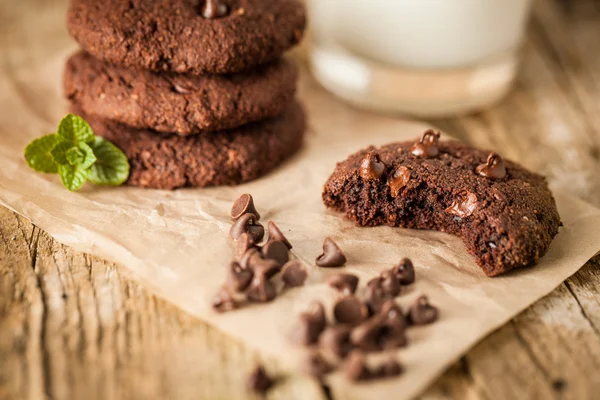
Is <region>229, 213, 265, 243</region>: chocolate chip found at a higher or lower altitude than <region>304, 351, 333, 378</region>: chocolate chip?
lower

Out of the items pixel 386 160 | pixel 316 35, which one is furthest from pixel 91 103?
pixel 316 35

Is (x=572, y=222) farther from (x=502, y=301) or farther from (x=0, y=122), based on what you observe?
(x=0, y=122)


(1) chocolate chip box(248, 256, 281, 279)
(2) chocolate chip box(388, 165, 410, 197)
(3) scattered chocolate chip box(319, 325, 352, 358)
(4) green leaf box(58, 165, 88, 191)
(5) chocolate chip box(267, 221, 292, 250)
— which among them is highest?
(2) chocolate chip box(388, 165, 410, 197)

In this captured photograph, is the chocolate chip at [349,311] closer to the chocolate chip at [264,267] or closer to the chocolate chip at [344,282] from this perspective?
the chocolate chip at [344,282]

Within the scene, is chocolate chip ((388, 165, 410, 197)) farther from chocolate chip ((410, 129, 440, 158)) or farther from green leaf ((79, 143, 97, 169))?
green leaf ((79, 143, 97, 169))

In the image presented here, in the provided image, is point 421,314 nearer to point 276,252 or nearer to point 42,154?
point 276,252

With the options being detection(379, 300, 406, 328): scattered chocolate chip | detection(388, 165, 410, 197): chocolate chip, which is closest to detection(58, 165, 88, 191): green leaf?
detection(388, 165, 410, 197): chocolate chip

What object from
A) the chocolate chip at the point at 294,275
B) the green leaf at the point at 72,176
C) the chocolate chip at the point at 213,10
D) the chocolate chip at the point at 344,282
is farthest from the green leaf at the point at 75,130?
the chocolate chip at the point at 344,282
